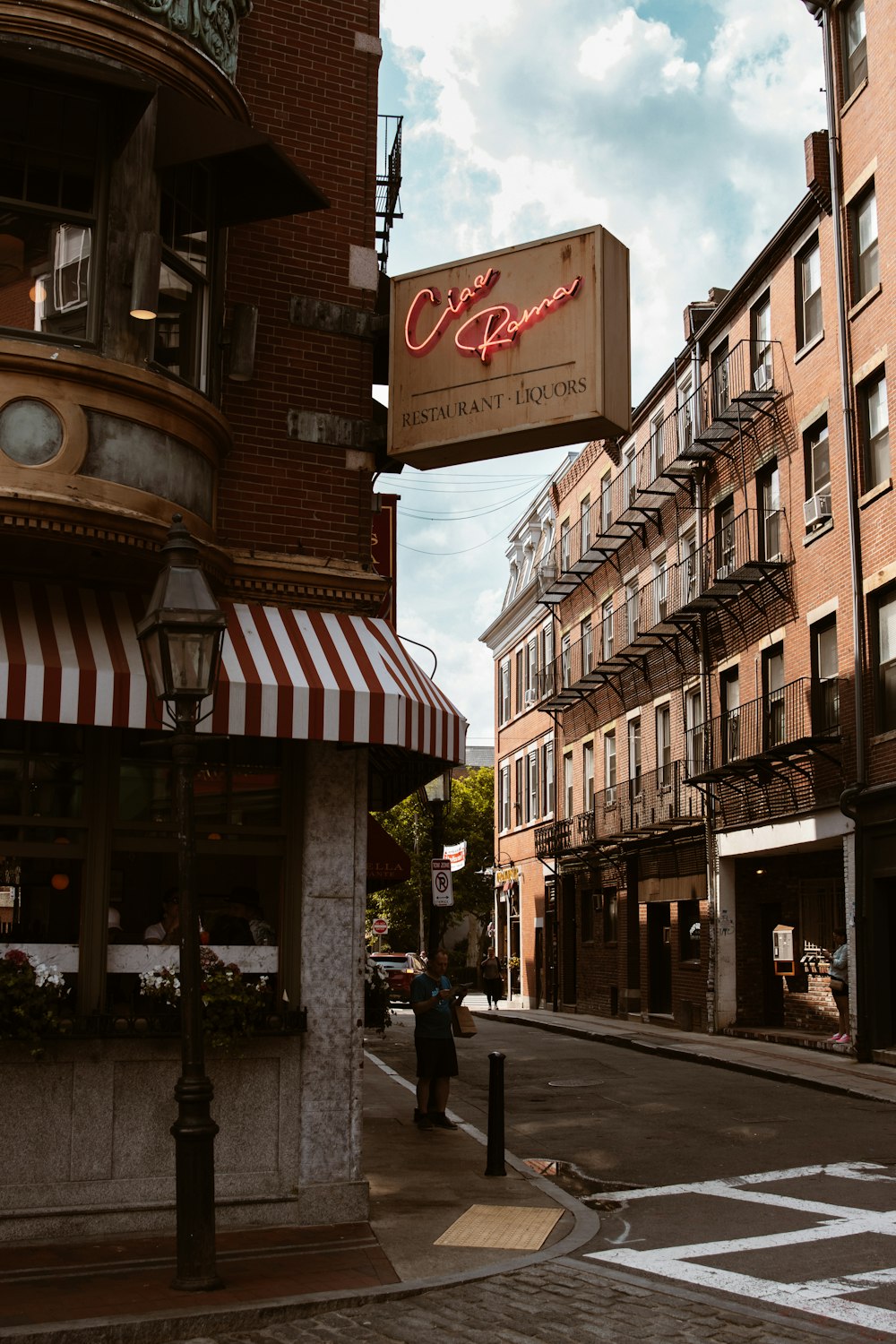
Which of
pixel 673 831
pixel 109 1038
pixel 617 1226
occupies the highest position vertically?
pixel 673 831

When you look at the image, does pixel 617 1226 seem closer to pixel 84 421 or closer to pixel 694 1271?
pixel 694 1271

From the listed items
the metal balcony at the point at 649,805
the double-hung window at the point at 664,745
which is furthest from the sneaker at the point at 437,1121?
the double-hung window at the point at 664,745

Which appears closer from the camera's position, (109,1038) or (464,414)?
(109,1038)

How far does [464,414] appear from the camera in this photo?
34.6ft

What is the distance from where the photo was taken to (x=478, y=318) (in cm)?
1064

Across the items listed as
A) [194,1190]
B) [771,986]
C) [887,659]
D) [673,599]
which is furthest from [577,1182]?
[673,599]

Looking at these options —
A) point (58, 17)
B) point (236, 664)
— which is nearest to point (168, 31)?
point (58, 17)

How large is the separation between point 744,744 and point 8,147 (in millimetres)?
19784

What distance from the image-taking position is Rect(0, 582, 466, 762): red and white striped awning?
866cm

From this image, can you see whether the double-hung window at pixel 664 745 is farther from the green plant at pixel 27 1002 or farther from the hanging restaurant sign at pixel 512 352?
the green plant at pixel 27 1002

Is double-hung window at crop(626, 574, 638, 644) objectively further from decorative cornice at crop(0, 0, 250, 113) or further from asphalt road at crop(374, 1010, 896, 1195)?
decorative cornice at crop(0, 0, 250, 113)

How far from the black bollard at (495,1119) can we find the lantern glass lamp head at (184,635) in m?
4.65

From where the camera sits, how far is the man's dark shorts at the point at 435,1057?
559 inches

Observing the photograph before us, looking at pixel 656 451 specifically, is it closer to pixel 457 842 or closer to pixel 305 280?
pixel 305 280
